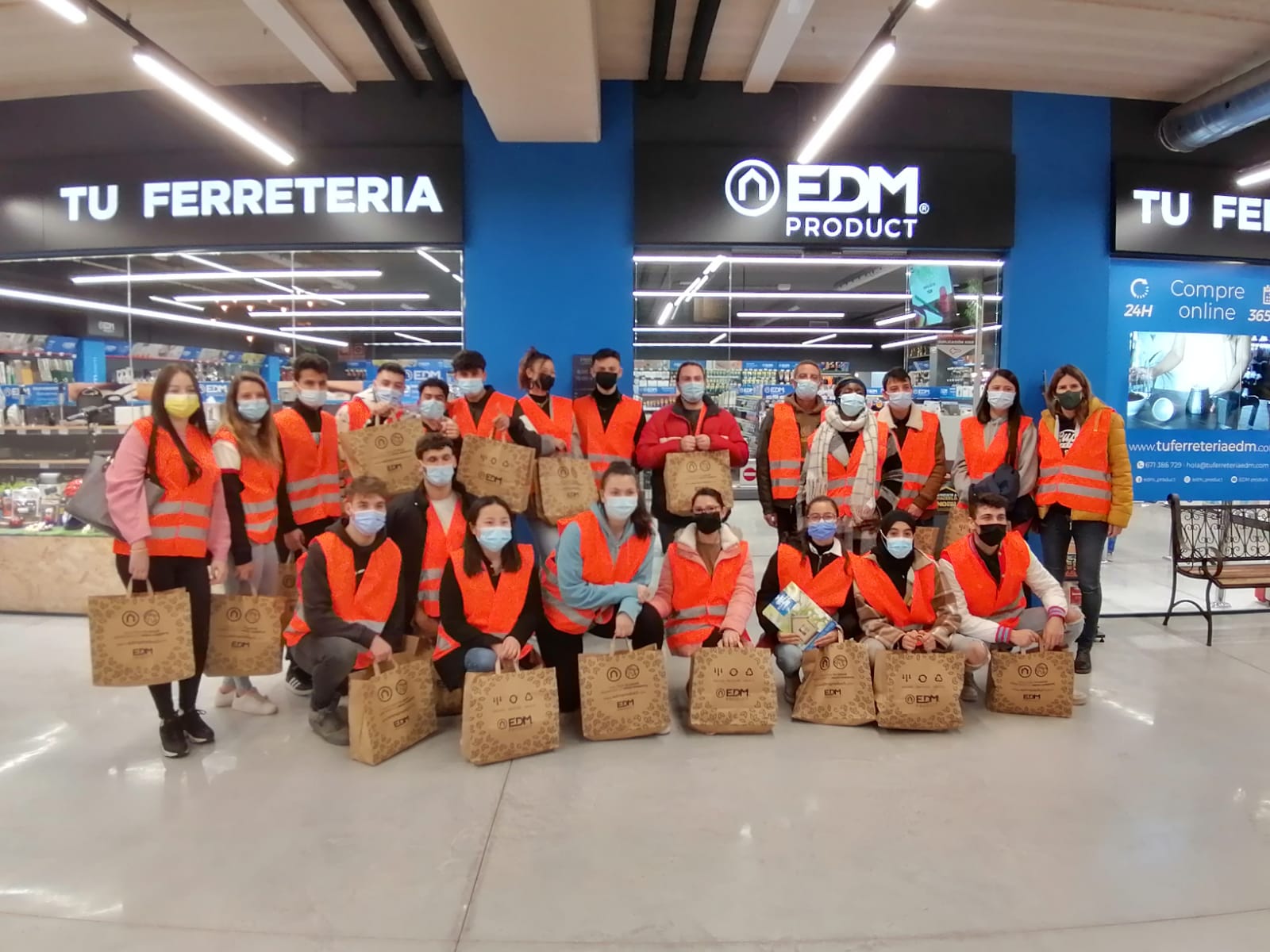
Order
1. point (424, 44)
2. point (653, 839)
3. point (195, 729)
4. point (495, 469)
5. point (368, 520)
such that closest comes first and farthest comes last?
point (653, 839) < point (368, 520) < point (195, 729) < point (495, 469) < point (424, 44)

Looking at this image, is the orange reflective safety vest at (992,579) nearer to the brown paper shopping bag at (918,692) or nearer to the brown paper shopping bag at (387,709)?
the brown paper shopping bag at (918,692)

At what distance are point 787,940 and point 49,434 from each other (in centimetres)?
622

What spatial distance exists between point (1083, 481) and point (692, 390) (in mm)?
2260

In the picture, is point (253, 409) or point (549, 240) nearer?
point (253, 409)

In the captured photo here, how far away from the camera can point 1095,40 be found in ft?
15.6

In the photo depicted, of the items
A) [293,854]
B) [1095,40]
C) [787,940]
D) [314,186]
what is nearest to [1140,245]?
[1095,40]

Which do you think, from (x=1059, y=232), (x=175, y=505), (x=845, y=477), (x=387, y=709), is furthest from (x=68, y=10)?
(x=1059, y=232)

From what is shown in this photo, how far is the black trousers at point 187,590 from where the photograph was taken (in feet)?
10.2

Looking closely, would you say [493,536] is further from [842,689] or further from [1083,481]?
[1083,481]

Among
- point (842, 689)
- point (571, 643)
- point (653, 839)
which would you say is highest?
point (571, 643)

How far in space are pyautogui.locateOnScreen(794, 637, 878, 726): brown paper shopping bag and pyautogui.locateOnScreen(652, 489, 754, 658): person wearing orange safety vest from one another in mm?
378

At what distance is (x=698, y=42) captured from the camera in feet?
15.1

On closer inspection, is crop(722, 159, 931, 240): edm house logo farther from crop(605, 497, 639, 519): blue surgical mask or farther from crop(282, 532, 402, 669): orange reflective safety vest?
crop(282, 532, 402, 669): orange reflective safety vest

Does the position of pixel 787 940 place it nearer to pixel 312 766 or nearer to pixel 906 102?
pixel 312 766
